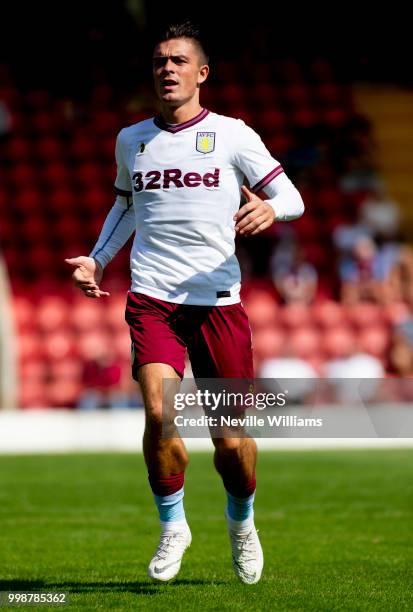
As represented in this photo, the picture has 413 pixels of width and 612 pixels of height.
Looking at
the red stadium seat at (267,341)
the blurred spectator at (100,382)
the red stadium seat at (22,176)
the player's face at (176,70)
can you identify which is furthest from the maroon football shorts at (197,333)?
the red stadium seat at (22,176)

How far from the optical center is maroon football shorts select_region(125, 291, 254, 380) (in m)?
6.09

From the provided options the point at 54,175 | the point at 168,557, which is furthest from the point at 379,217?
the point at 168,557

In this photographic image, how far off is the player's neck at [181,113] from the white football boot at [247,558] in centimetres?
202

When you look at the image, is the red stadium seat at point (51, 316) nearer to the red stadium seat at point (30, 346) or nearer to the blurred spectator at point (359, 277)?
the red stadium seat at point (30, 346)

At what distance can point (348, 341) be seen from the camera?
61.5 feet

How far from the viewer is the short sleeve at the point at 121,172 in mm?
6301

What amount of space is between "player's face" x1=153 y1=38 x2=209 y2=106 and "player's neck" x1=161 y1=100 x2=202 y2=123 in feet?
0.12

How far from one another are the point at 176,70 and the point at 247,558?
2.37 meters

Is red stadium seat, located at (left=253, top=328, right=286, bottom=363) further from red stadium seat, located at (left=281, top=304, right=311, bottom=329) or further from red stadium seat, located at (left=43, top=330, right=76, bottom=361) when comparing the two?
red stadium seat, located at (left=43, top=330, right=76, bottom=361)

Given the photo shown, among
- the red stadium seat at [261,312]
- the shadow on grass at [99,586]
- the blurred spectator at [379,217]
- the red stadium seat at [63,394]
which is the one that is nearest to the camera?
the shadow on grass at [99,586]

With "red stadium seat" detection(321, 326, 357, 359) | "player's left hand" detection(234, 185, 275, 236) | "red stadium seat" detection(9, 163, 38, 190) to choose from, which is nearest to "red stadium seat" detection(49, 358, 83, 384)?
"red stadium seat" detection(9, 163, 38, 190)

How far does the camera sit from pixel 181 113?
6176 mm

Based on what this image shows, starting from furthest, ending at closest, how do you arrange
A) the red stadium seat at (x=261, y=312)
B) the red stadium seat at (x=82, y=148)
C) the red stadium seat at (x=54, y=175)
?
the red stadium seat at (x=82, y=148), the red stadium seat at (x=54, y=175), the red stadium seat at (x=261, y=312)

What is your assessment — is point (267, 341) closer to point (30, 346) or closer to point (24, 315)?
Result: point (30, 346)
